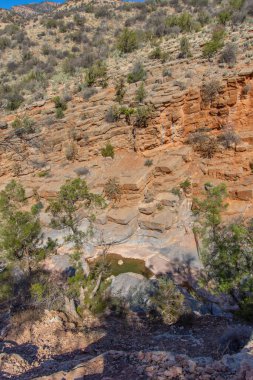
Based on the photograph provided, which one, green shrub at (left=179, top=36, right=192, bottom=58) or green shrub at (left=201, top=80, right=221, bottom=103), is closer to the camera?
green shrub at (left=201, top=80, right=221, bottom=103)

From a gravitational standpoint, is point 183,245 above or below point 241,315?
below

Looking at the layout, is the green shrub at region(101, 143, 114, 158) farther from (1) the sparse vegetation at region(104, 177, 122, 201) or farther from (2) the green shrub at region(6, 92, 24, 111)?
(2) the green shrub at region(6, 92, 24, 111)

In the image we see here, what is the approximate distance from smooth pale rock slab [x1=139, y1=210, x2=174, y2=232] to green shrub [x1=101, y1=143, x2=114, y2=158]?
194 inches

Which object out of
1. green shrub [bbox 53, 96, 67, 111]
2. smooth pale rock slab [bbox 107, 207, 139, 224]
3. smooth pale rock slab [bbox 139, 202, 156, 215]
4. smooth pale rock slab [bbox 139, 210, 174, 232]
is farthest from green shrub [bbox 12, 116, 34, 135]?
smooth pale rock slab [bbox 139, 210, 174, 232]

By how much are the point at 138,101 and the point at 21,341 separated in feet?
49.0

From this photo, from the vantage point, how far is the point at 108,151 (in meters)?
18.0

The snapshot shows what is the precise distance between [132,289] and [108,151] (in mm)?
9447

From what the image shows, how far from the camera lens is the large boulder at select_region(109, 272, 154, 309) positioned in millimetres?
10109

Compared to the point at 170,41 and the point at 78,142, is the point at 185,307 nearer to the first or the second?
the point at 78,142

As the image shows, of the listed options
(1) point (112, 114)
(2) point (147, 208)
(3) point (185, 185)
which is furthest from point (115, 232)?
(1) point (112, 114)

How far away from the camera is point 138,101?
61.2ft

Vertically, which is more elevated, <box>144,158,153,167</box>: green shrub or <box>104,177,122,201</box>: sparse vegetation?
<box>144,158,153,167</box>: green shrub

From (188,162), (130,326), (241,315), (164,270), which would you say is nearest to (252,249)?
(241,315)

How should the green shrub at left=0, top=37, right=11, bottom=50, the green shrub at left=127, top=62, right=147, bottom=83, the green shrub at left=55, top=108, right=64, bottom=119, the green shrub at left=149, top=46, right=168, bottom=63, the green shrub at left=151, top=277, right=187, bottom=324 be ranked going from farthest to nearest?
the green shrub at left=0, top=37, right=11, bottom=50
the green shrub at left=149, top=46, right=168, bottom=63
the green shrub at left=127, top=62, right=147, bottom=83
the green shrub at left=55, top=108, right=64, bottom=119
the green shrub at left=151, top=277, right=187, bottom=324
